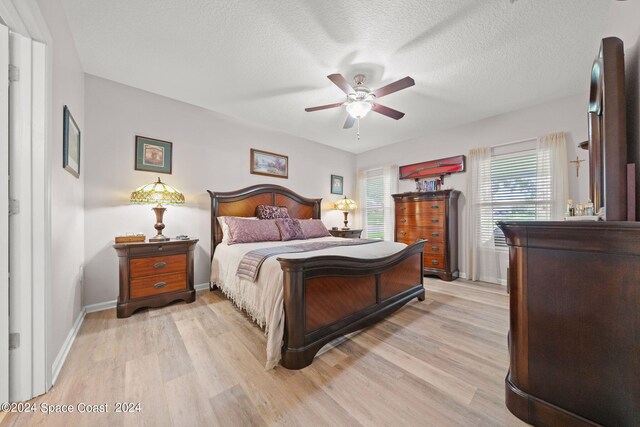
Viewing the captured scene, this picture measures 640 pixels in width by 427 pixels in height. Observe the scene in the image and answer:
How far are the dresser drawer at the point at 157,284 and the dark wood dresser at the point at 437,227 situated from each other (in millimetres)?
3682

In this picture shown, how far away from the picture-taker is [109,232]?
2.83 m

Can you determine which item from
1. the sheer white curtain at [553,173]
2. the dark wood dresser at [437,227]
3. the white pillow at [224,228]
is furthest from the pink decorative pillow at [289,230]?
the sheer white curtain at [553,173]

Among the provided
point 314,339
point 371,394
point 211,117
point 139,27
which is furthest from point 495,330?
point 211,117

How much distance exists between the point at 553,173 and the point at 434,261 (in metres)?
2.10

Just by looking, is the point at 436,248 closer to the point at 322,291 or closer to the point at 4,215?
the point at 322,291

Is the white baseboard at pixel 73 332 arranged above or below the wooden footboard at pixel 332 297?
below

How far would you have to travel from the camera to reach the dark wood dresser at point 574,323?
38.9 inches

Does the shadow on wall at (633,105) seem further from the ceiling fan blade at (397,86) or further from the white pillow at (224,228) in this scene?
the white pillow at (224,228)

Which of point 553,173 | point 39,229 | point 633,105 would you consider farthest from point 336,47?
point 553,173

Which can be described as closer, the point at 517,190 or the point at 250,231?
the point at 250,231

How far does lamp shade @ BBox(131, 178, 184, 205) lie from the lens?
2.76 metres

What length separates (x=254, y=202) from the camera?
13.1ft

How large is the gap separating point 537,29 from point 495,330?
2.73 m

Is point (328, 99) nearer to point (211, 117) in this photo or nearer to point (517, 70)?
point (211, 117)
